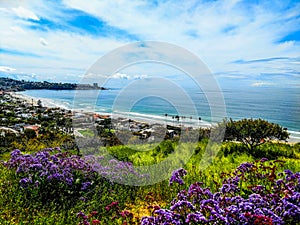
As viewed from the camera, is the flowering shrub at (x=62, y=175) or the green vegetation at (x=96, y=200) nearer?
the green vegetation at (x=96, y=200)

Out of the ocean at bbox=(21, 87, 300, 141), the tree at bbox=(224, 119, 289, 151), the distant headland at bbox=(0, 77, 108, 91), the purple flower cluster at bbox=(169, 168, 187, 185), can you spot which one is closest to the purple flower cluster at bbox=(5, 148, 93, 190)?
the purple flower cluster at bbox=(169, 168, 187, 185)

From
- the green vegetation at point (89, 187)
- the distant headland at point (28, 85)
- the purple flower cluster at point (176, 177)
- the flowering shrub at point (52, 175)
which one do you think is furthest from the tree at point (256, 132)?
the distant headland at point (28, 85)

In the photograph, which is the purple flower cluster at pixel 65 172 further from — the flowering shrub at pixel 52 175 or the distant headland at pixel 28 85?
the distant headland at pixel 28 85

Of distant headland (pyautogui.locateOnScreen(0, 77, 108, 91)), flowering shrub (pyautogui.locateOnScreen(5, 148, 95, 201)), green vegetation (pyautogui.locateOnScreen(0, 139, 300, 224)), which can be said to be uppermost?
distant headland (pyautogui.locateOnScreen(0, 77, 108, 91))

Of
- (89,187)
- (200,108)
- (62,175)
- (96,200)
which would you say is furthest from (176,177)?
(200,108)

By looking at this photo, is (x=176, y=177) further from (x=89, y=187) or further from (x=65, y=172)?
(x=65, y=172)

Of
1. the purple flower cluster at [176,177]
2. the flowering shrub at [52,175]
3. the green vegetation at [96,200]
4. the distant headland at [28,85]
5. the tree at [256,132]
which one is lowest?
the green vegetation at [96,200]

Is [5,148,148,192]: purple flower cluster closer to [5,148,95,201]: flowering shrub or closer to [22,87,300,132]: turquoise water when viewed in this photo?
[5,148,95,201]: flowering shrub

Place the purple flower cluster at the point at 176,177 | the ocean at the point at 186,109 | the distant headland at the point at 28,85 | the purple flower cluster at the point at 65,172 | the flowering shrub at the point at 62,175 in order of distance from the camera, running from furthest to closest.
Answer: the distant headland at the point at 28,85, the ocean at the point at 186,109, the purple flower cluster at the point at 65,172, the flowering shrub at the point at 62,175, the purple flower cluster at the point at 176,177

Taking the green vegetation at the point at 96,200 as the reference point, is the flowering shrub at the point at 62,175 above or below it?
above

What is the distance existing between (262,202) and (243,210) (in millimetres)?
A: 450

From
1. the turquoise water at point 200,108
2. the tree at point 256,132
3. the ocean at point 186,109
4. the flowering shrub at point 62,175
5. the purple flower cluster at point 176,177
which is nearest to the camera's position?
the purple flower cluster at point 176,177

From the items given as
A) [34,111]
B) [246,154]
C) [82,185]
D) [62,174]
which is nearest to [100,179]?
[82,185]

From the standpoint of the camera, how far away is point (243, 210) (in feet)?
10.7
